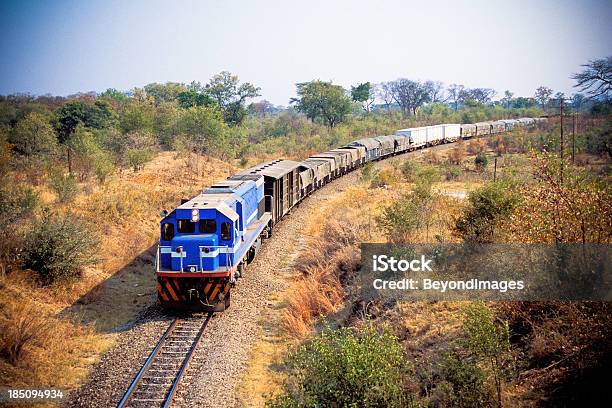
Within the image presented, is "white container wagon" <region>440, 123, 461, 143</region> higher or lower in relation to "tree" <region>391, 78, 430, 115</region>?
lower

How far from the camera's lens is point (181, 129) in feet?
171

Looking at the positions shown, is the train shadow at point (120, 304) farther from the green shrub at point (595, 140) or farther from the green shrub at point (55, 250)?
the green shrub at point (595, 140)

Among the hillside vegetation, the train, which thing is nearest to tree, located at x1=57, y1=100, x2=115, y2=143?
the train

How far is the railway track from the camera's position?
11.5 metres

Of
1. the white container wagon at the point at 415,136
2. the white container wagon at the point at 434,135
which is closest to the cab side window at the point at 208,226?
the white container wagon at the point at 415,136

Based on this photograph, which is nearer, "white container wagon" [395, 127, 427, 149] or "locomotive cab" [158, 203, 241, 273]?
"locomotive cab" [158, 203, 241, 273]

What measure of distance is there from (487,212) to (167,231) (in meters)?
11.6

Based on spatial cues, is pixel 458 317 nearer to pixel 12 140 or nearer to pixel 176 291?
pixel 176 291

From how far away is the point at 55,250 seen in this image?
58.7 feet

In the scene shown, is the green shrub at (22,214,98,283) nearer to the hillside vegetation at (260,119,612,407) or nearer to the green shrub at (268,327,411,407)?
the hillside vegetation at (260,119,612,407)

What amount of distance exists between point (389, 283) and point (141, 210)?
17.1 m

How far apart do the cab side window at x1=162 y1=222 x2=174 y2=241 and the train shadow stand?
2597 millimetres

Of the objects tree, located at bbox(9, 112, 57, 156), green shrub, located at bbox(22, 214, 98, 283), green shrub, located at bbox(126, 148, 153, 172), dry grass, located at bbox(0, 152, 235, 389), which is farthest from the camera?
green shrub, located at bbox(126, 148, 153, 172)

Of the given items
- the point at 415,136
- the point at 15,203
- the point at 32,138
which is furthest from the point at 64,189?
the point at 415,136
